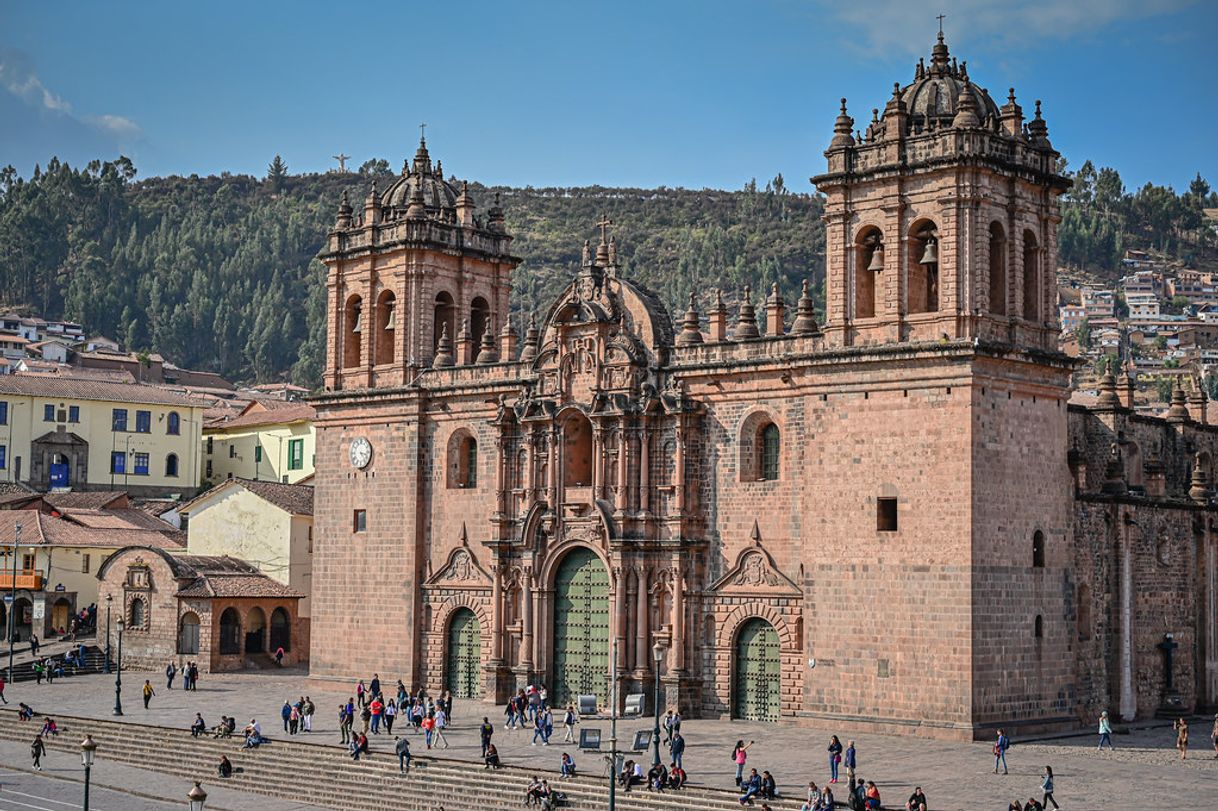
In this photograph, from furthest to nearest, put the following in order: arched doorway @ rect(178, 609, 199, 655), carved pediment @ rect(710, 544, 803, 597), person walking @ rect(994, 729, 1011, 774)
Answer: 1. arched doorway @ rect(178, 609, 199, 655)
2. carved pediment @ rect(710, 544, 803, 597)
3. person walking @ rect(994, 729, 1011, 774)

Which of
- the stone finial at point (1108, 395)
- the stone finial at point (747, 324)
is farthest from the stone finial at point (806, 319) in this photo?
the stone finial at point (1108, 395)

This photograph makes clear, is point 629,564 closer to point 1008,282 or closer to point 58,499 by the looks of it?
point 1008,282

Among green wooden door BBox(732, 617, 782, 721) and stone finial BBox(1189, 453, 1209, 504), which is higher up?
stone finial BBox(1189, 453, 1209, 504)

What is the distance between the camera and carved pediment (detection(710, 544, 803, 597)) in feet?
136

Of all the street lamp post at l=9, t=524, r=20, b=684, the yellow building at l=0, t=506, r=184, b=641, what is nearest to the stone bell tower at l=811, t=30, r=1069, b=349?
the street lamp post at l=9, t=524, r=20, b=684

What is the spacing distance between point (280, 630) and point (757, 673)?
24556 mm

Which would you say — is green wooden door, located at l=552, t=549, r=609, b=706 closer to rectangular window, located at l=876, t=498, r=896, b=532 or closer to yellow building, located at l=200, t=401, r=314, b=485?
rectangular window, located at l=876, t=498, r=896, b=532

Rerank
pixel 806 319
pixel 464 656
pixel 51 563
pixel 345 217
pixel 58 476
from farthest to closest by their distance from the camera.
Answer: pixel 58 476 → pixel 51 563 → pixel 345 217 → pixel 464 656 → pixel 806 319

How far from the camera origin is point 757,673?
4209cm

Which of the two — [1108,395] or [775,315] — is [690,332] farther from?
[1108,395]

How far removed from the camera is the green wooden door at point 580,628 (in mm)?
45219

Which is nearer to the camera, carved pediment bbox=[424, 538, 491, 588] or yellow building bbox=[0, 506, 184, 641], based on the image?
carved pediment bbox=[424, 538, 491, 588]

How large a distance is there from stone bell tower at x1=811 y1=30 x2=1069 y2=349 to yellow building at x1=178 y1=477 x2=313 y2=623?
28.3 m

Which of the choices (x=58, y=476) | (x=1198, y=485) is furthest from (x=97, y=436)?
(x=1198, y=485)
